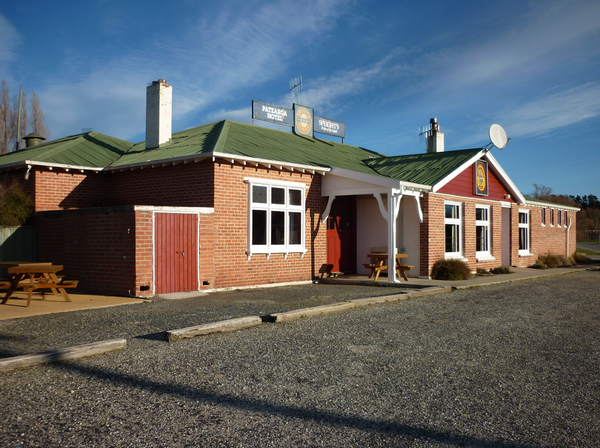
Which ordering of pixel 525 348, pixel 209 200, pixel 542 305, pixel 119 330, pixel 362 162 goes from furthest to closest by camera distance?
pixel 362 162 < pixel 209 200 < pixel 542 305 < pixel 119 330 < pixel 525 348

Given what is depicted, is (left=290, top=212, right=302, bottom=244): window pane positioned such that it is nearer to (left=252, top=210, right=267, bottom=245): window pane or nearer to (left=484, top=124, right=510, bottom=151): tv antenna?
(left=252, top=210, right=267, bottom=245): window pane

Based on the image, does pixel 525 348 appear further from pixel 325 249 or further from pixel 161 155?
pixel 161 155

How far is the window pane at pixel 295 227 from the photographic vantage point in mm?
13484

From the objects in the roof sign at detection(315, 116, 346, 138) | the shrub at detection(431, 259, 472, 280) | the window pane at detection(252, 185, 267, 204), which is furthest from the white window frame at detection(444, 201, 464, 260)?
the roof sign at detection(315, 116, 346, 138)

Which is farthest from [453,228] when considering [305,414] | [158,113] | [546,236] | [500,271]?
[305,414]

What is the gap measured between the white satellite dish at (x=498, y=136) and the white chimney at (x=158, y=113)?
10.8 meters

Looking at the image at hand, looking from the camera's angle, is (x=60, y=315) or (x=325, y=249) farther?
(x=325, y=249)

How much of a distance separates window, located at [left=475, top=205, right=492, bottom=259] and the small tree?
14.3 m

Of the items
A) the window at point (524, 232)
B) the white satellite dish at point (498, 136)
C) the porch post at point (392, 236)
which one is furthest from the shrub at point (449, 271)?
the window at point (524, 232)

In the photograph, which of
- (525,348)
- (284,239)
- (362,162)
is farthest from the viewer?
(362,162)

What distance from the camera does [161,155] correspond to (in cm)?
1336

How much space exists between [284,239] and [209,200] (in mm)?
2587

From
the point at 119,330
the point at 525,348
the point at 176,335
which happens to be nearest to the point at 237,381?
the point at 176,335

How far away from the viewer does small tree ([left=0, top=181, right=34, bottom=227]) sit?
40.8 feet
